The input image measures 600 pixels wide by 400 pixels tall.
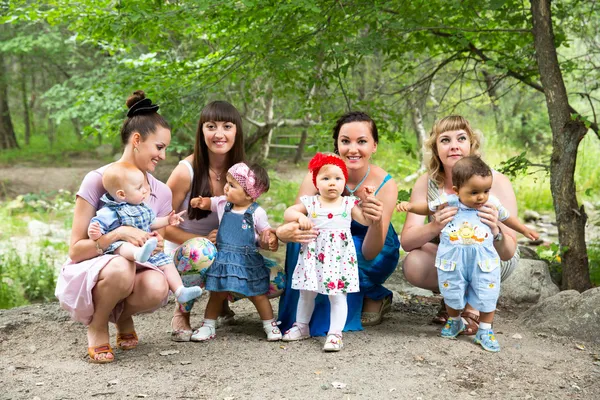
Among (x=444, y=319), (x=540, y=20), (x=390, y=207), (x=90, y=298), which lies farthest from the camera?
(x=540, y=20)

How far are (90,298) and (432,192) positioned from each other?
2.04 meters

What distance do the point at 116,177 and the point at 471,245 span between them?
6.29ft

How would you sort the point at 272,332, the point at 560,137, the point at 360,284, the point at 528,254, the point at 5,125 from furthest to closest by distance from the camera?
1. the point at 5,125
2. the point at 528,254
3. the point at 560,137
4. the point at 360,284
5. the point at 272,332

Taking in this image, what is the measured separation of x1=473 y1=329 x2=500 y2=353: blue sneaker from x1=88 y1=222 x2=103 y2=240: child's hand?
2141mm

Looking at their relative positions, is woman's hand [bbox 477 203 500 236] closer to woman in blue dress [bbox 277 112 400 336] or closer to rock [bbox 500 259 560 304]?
woman in blue dress [bbox 277 112 400 336]

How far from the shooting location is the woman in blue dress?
3695mm

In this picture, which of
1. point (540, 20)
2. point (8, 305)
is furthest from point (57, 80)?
point (540, 20)

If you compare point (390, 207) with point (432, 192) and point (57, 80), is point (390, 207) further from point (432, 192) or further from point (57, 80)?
point (57, 80)

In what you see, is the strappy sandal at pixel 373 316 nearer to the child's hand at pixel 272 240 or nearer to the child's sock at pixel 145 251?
the child's hand at pixel 272 240

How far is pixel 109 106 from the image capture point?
1089 cm

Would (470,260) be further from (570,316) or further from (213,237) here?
(213,237)

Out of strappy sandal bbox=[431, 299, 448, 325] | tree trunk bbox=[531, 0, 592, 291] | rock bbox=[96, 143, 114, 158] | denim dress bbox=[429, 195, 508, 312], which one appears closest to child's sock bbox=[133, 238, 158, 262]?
denim dress bbox=[429, 195, 508, 312]

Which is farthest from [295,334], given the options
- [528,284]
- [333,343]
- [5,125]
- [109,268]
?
[5,125]

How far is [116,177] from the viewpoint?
320cm
